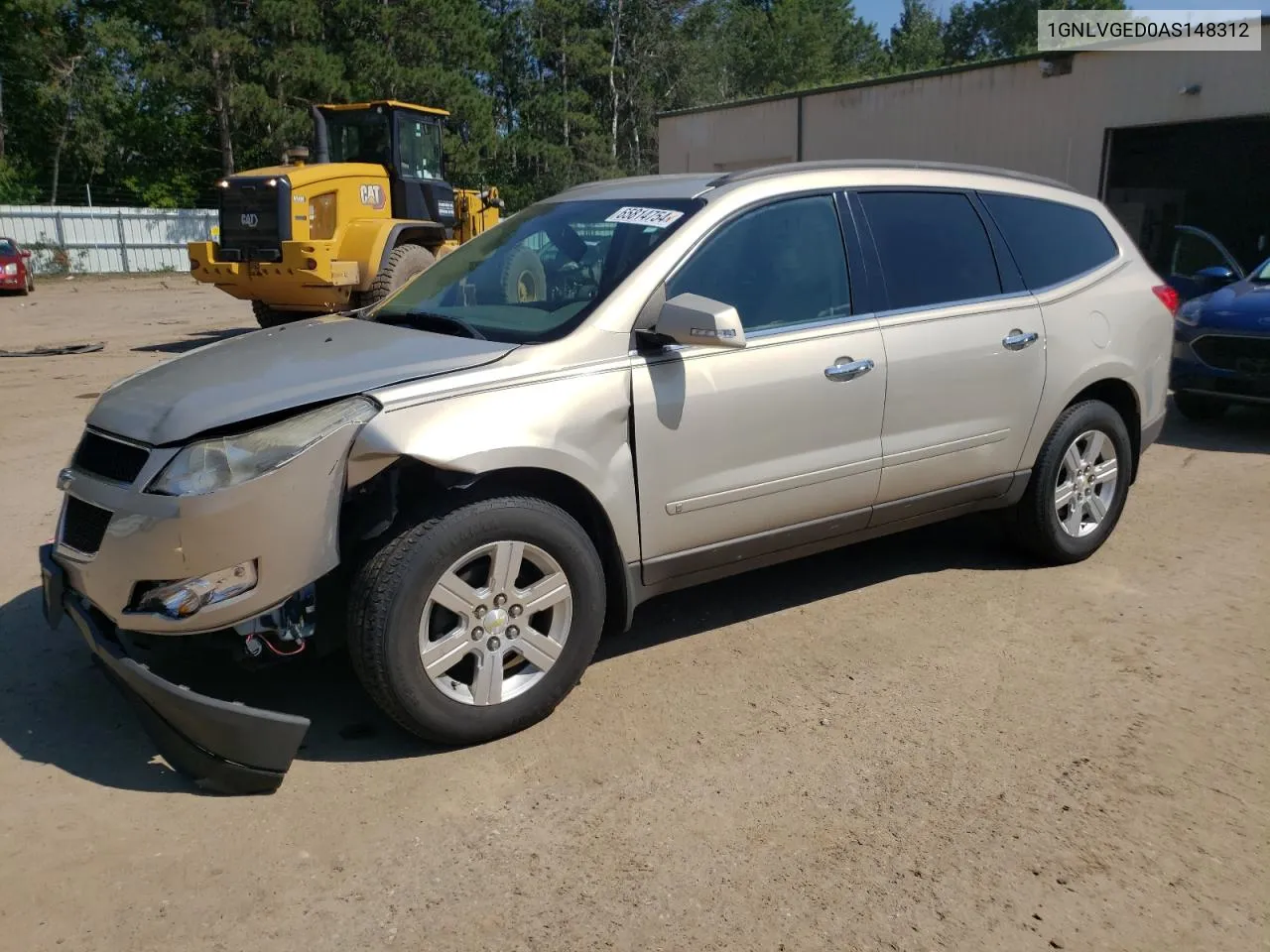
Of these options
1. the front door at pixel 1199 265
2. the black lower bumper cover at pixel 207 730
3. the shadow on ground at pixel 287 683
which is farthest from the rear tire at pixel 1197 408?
the black lower bumper cover at pixel 207 730

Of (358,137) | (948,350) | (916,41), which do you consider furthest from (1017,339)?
(916,41)

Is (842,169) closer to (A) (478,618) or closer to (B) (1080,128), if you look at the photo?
(A) (478,618)

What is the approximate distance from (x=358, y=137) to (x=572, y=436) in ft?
39.2

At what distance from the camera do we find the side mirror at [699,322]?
343cm

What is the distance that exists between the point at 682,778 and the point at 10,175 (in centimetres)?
4363

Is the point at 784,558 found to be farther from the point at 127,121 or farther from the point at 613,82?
the point at 613,82

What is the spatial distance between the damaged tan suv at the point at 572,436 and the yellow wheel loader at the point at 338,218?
28.1ft

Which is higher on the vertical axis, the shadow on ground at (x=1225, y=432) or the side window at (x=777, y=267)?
the side window at (x=777, y=267)

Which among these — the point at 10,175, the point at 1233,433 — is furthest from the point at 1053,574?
the point at 10,175

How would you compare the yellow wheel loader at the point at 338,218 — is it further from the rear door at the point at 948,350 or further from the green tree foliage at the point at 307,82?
the green tree foliage at the point at 307,82

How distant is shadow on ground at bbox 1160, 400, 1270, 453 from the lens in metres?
7.91

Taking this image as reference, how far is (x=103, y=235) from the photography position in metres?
33.2

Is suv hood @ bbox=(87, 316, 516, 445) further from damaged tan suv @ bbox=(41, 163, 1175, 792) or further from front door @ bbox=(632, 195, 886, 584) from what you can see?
front door @ bbox=(632, 195, 886, 584)

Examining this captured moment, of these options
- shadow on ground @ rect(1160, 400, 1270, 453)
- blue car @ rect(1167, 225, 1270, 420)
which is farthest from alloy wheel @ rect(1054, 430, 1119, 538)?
blue car @ rect(1167, 225, 1270, 420)
